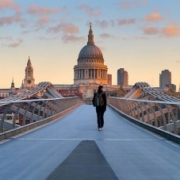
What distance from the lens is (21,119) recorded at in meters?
15.0

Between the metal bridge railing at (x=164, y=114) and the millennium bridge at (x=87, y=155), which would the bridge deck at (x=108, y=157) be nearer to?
the millennium bridge at (x=87, y=155)

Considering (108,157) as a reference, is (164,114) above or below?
above

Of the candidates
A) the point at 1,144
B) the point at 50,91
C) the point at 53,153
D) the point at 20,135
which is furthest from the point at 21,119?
the point at 50,91

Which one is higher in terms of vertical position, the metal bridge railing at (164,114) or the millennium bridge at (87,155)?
the metal bridge railing at (164,114)

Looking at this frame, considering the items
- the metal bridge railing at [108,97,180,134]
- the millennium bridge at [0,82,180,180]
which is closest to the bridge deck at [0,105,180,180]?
the millennium bridge at [0,82,180,180]

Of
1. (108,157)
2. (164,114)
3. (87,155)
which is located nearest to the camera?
(108,157)

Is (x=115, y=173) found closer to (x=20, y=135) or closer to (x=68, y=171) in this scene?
(x=68, y=171)

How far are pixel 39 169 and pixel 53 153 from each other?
1943mm

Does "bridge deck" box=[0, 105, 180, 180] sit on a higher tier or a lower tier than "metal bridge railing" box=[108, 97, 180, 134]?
lower

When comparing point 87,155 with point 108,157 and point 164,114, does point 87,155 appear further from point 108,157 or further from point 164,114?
point 164,114

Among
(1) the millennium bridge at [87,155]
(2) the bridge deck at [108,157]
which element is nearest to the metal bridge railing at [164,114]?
(1) the millennium bridge at [87,155]

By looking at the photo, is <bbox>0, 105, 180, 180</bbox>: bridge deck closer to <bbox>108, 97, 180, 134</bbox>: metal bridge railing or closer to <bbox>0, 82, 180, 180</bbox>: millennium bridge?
<bbox>0, 82, 180, 180</bbox>: millennium bridge

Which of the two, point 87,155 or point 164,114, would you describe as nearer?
point 87,155

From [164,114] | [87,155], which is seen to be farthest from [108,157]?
[164,114]
